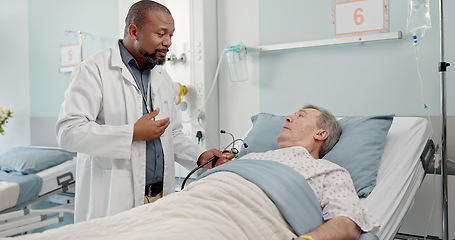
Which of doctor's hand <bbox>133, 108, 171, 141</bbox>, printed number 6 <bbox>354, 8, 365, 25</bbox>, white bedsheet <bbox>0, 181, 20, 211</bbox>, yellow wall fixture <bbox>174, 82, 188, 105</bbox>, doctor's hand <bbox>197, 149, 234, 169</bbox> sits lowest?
white bedsheet <bbox>0, 181, 20, 211</bbox>

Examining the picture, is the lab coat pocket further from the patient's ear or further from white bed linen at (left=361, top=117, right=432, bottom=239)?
white bed linen at (left=361, top=117, right=432, bottom=239)

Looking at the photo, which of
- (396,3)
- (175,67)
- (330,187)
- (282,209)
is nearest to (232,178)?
(282,209)

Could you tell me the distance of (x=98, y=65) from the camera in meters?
1.70

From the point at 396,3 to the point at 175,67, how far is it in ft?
5.02

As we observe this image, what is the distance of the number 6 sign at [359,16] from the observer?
7.31 feet

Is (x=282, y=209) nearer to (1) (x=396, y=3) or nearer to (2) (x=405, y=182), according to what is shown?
(2) (x=405, y=182)

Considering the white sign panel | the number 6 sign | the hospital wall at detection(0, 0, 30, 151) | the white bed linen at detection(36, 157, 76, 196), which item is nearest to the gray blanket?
the number 6 sign

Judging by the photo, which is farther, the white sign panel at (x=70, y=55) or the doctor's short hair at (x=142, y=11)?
the white sign panel at (x=70, y=55)

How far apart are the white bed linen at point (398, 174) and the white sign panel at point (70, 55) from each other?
2.72 m

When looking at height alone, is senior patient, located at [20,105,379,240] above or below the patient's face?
below

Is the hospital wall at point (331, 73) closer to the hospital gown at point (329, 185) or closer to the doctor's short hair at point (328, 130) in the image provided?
the doctor's short hair at point (328, 130)

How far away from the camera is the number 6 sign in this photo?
2229mm

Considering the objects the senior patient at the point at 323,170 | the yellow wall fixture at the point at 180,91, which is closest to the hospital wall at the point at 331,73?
the yellow wall fixture at the point at 180,91

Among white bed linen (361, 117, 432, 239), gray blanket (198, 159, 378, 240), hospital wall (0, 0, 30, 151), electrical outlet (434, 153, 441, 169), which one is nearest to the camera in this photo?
gray blanket (198, 159, 378, 240)
